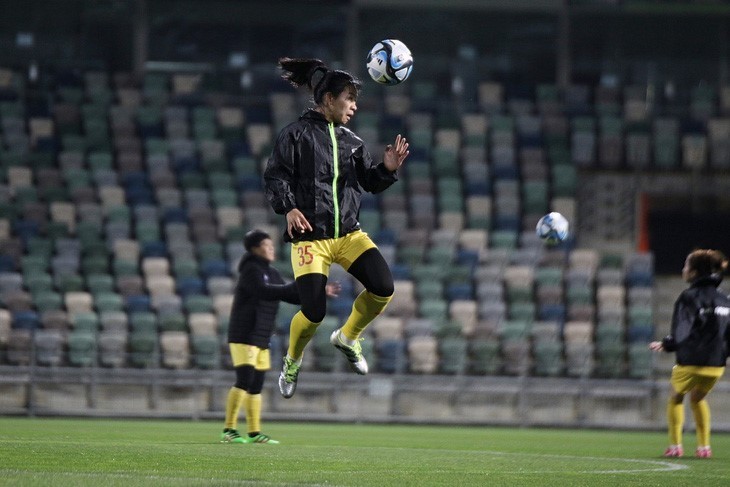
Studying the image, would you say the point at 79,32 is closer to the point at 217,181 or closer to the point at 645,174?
the point at 217,181

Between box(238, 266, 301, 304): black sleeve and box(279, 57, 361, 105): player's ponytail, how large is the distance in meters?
2.50

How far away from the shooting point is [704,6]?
27281 millimetres

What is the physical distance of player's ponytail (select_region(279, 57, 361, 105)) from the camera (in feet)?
28.8

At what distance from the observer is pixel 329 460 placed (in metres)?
9.84

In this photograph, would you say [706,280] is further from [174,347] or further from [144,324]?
[144,324]

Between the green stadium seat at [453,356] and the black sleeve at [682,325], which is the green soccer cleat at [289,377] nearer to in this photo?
the black sleeve at [682,325]

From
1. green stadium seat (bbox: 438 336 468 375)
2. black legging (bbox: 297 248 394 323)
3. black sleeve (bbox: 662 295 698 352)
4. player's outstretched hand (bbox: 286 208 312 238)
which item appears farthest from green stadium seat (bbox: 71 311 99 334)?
player's outstretched hand (bbox: 286 208 312 238)

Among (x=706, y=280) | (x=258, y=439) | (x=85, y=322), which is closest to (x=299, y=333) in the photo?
(x=258, y=439)

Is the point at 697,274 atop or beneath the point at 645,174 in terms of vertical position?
beneath

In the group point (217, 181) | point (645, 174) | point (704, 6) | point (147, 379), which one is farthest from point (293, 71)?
point (704, 6)

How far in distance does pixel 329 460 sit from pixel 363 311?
1454mm

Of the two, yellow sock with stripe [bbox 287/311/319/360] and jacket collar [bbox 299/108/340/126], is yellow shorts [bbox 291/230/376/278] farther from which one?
jacket collar [bbox 299/108/340/126]

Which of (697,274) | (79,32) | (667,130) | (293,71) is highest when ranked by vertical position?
(79,32)

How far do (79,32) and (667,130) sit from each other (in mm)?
12223
